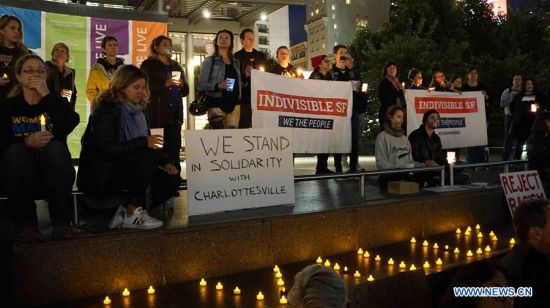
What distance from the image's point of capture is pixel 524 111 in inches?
382

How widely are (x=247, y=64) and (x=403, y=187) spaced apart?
8.41 feet

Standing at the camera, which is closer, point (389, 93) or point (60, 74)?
point (60, 74)

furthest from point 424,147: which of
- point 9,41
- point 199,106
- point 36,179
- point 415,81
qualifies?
point 9,41

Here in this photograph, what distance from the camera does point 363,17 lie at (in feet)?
385

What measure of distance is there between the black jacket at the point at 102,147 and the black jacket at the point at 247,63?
8.48 ft

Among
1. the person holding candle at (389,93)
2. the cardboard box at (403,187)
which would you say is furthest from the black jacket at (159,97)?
the person holding candle at (389,93)

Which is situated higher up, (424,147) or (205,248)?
(424,147)

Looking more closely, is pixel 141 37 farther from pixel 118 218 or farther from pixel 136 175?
pixel 118 218

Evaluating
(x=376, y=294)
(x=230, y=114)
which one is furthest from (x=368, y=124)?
(x=376, y=294)

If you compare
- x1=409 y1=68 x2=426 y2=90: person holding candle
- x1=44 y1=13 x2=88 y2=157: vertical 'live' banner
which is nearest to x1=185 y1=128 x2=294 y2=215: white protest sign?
x1=409 y1=68 x2=426 y2=90: person holding candle

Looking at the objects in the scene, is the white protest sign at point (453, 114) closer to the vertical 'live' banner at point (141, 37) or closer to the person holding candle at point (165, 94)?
the person holding candle at point (165, 94)

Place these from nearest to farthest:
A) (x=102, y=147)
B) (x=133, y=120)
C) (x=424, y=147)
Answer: (x=102, y=147) → (x=133, y=120) → (x=424, y=147)

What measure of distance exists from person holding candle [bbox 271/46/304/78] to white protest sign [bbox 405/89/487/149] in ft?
6.52

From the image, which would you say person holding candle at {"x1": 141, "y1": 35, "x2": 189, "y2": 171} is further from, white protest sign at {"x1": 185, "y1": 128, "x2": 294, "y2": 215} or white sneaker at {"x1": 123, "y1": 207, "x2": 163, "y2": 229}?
white sneaker at {"x1": 123, "y1": 207, "x2": 163, "y2": 229}
